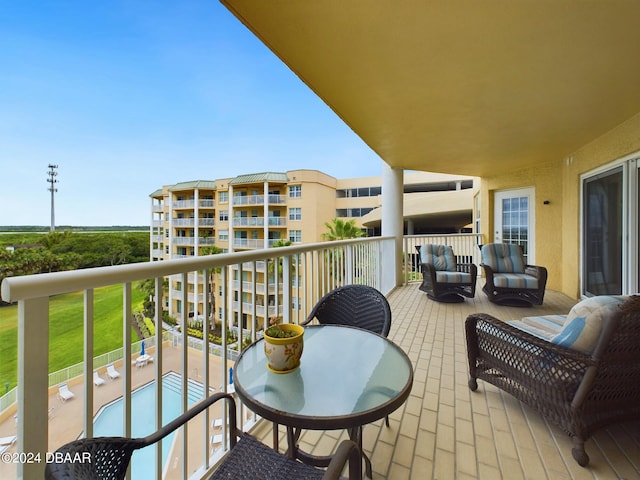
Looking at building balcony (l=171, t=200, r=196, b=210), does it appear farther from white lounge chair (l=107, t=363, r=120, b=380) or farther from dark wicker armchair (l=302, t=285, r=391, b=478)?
dark wicker armchair (l=302, t=285, r=391, b=478)

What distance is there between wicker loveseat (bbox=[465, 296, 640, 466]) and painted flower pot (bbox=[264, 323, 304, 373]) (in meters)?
1.46

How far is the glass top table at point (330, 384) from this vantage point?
3.17 feet

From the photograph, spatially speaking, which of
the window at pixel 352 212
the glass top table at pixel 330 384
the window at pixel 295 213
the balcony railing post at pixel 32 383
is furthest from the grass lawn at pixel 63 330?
the window at pixel 352 212

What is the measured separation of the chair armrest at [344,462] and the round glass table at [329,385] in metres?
0.10

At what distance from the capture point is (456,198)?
1599 cm

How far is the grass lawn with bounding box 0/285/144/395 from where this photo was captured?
2.71 feet

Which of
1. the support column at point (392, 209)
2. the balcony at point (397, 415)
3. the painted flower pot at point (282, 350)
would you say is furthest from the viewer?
the support column at point (392, 209)

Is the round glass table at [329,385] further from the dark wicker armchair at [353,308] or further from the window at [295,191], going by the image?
the window at [295,191]

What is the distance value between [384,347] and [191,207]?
26.1m

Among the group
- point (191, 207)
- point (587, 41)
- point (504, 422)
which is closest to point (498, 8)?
point (587, 41)

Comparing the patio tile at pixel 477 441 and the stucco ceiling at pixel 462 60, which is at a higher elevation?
the stucco ceiling at pixel 462 60

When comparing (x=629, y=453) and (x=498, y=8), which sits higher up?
(x=498, y=8)

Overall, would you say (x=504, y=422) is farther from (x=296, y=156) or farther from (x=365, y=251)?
(x=296, y=156)

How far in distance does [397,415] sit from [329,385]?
1.14 m
